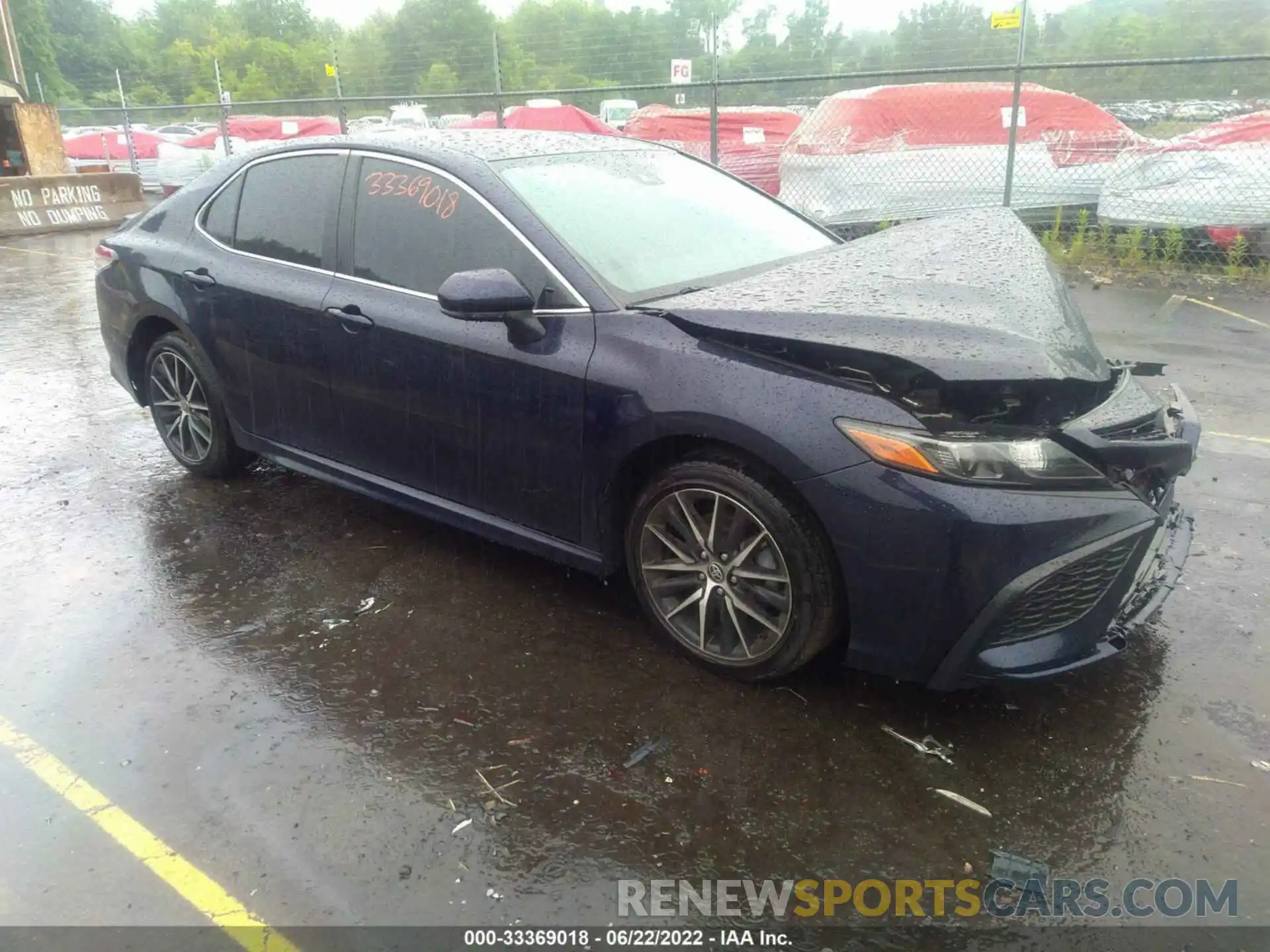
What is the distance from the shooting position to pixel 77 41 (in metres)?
57.7

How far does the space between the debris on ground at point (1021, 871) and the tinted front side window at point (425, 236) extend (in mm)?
2100

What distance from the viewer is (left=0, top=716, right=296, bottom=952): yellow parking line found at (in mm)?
2373

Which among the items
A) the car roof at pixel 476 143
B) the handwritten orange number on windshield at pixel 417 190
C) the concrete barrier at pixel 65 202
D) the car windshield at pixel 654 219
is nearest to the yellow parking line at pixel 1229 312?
the car windshield at pixel 654 219

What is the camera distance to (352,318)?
12.7ft

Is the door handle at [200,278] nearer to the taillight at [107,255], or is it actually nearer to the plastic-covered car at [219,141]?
the taillight at [107,255]

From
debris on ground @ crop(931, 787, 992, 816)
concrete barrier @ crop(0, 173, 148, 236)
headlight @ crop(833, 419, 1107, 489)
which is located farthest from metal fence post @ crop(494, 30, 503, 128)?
debris on ground @ crop(931, 787, 992, 816)

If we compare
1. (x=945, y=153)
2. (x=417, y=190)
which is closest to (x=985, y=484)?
(x=417, y=190)

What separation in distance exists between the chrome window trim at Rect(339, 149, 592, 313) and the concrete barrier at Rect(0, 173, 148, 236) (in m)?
13.4

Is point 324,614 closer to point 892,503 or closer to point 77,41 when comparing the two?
point 892,503

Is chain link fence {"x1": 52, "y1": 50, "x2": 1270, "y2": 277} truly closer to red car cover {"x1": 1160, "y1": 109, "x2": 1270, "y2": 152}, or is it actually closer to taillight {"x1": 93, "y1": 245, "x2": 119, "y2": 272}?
red car cover {"x1": 1160, "y1": 109, "x2": 1270, "y2": 152}

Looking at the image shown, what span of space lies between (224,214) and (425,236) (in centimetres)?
141

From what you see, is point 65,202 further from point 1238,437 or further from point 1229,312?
point 1238,437

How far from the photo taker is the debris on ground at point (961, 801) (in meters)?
2.67

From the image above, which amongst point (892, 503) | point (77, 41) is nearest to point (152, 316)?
point (892, 503)
